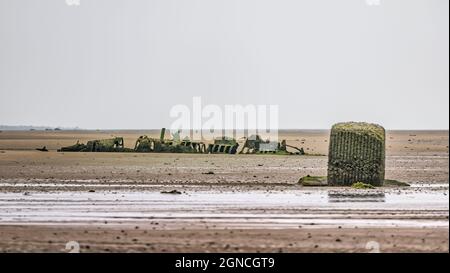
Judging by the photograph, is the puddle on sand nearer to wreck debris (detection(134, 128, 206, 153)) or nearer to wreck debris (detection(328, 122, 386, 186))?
wreck debris (detection(328, 122, 386, 186))

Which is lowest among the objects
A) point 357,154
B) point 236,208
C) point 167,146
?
point 236,208

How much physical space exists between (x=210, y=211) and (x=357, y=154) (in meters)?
8.81

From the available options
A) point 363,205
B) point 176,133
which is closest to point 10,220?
point 363,205

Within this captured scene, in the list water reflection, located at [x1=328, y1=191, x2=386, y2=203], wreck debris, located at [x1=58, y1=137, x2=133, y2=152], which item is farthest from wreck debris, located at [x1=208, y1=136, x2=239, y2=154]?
water reflection, located at [x1=328, y1=191, x2=386, y2=203]

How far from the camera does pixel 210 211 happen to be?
22.2m

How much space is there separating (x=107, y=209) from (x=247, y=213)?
2.69m

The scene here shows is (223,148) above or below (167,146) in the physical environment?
below

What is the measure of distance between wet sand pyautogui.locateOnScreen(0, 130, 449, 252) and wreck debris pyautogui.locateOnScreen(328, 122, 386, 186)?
0.91 metres

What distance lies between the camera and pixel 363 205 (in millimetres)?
23797

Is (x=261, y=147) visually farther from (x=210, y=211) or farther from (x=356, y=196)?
(x=210, y=211)

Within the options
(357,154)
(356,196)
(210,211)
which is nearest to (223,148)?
(357,154)

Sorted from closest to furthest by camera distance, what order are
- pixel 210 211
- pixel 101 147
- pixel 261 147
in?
pixel 210 211, pixel 101 147, pixel 261 147

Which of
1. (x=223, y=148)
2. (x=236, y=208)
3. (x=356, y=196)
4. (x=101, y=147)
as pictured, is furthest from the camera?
(x=223, y=148)

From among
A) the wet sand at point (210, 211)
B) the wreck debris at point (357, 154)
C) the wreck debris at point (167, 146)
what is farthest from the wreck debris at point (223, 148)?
the wreck debris at point (357, 154)
